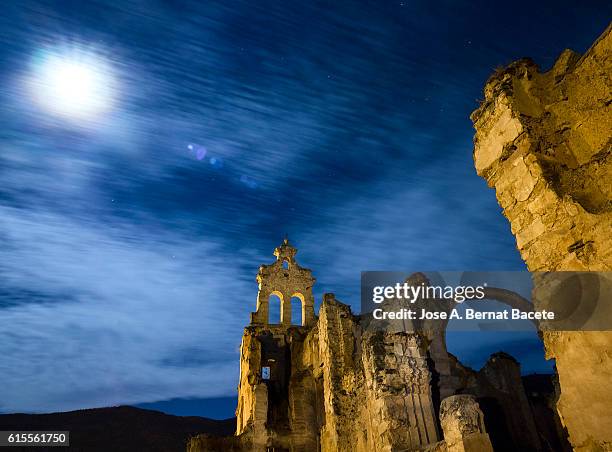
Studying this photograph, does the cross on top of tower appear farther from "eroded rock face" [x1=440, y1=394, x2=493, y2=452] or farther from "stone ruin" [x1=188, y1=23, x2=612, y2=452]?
"eroded rock face" [x1=440, y1=394, x2=493, y2=452]

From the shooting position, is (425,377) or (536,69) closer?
(536,69)

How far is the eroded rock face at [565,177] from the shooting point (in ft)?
7.90

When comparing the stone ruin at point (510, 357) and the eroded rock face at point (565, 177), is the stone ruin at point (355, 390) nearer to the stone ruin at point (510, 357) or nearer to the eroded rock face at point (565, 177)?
the stone ruin at point (510, 357)

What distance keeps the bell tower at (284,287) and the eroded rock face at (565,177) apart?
21.0 m

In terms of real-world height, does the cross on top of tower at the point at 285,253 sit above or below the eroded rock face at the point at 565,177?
above

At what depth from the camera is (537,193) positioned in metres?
2.87

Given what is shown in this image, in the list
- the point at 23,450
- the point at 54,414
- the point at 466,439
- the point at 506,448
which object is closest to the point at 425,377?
the point at 466,439

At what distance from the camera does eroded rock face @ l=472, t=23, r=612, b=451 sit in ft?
7.90

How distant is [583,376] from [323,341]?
14479mm

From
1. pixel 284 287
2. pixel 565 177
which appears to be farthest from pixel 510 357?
pixel 565 177

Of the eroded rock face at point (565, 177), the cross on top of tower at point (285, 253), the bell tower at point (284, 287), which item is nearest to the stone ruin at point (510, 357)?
the eroded rock face at point (565, 177)

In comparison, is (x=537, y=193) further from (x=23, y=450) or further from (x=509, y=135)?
(x=23, y=450)

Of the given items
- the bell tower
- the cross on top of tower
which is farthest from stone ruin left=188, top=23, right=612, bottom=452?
the cross on top of tower

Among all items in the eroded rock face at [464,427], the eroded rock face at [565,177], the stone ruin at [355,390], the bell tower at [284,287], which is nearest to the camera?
the eroded rock face at [565,177]
